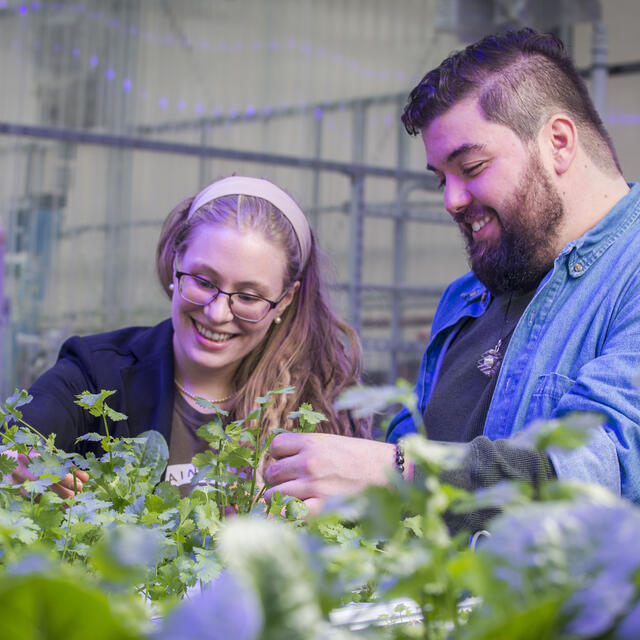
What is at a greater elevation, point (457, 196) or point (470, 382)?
point (457, 196)

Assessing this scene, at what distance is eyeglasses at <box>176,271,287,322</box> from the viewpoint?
4.98ft

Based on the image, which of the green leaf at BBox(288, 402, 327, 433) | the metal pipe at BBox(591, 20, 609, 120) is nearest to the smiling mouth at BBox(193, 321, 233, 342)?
the green leaf at BBox(288, 402, 327, 433)

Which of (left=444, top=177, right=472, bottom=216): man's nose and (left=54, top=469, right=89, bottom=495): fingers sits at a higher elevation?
(left=444, top=177, right=472, bottom=216): man's nose

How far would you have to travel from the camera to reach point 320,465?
3.29 ft

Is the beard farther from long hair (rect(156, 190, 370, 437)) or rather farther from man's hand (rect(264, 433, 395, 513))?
man's hand (rect(264, 433, 395, 513))

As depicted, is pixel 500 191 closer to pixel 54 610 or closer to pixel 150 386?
pixel 150 386

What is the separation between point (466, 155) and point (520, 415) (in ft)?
1.39

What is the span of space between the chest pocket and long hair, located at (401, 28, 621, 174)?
1.37 feet

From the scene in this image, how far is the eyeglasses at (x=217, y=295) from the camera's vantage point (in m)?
1.52

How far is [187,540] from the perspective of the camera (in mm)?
643

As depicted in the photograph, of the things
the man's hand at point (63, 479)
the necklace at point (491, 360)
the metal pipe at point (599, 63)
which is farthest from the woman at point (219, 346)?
the metal pipe at point (599, 63)

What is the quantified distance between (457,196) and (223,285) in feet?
1.39

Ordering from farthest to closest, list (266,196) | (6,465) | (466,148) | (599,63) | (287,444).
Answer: (599,63) < (266,196) < (466,148) < (287,444) < (6,465)

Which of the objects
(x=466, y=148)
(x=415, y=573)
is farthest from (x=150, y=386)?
(x=415, y=573)
